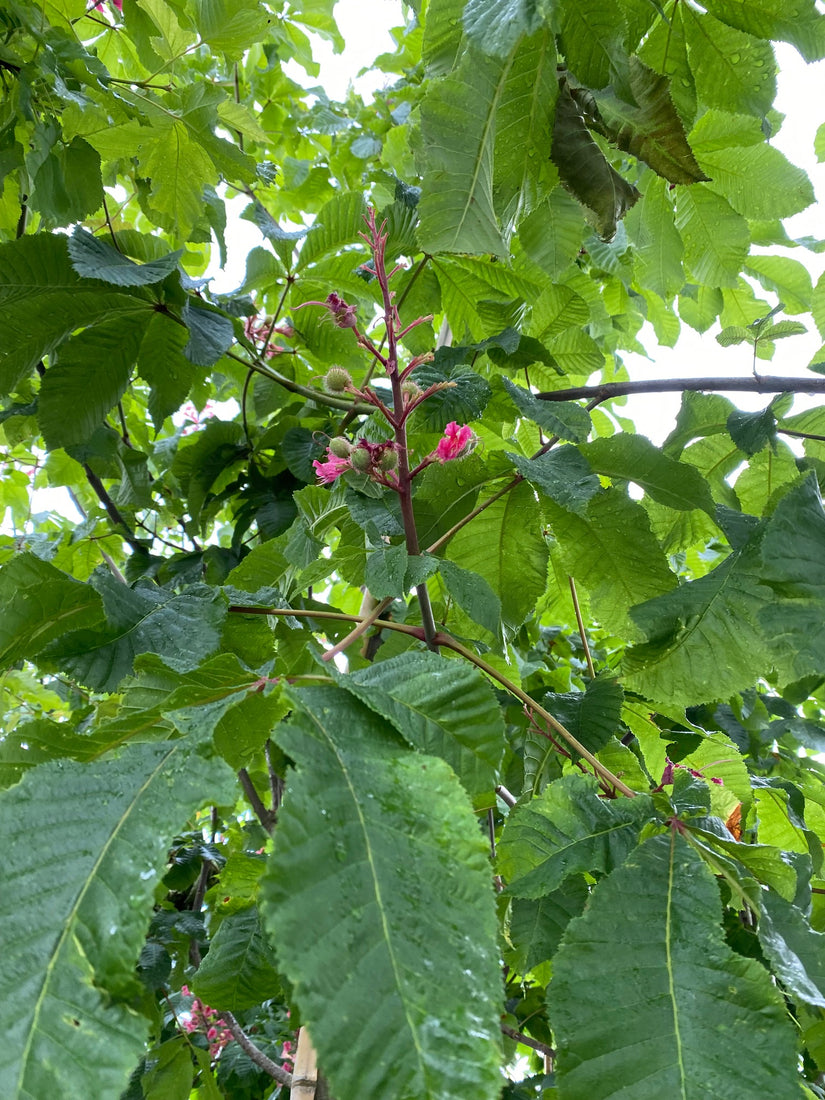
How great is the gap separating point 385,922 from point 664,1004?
0.23 meters

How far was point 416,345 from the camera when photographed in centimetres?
127

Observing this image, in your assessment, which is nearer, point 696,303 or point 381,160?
point 696,303

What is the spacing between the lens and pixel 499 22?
0.46 meters

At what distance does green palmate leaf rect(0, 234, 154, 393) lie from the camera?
2.93 feet

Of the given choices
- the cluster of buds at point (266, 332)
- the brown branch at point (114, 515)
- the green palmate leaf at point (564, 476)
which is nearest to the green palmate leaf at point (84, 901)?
the green palmate leaf at point (564, 476)

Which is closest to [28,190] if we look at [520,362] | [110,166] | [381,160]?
[110,166]

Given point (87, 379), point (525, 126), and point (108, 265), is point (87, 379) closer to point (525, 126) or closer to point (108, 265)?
point (108, 265)

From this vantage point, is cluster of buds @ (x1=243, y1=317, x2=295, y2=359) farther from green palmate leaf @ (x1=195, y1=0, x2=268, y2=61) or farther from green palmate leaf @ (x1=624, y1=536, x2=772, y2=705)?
green palmate leaf @ (x1=624, y1=536, x2=772, y2=705)

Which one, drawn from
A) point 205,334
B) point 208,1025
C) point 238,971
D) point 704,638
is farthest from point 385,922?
point 208,1025

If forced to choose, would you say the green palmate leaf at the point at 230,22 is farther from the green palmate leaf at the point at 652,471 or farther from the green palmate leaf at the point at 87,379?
the green palmate leaf at the point at 652,471

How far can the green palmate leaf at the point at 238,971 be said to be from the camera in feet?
2.51

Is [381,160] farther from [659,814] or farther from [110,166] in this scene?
[659,814]

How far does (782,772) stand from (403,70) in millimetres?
1946

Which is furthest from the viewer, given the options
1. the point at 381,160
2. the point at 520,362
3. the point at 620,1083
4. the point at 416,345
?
the point at 381,160
